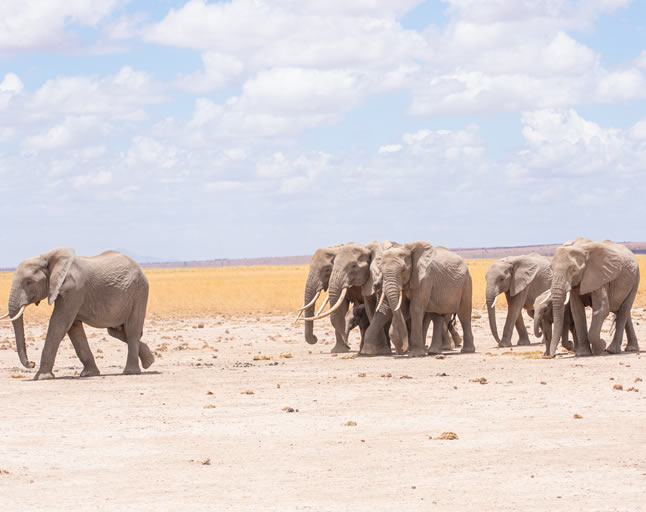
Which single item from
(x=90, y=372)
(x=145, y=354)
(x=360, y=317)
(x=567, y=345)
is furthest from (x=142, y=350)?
(x=567, y=345)

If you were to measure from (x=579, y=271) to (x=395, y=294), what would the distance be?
12.1 feet

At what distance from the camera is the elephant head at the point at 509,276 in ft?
86.5

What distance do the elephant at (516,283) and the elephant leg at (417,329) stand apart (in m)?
3.33

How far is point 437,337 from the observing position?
24.6m

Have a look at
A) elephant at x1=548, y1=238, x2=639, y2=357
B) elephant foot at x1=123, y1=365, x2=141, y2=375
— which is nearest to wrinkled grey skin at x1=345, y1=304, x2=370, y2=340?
elephant at x1=548, y1=238, x2=639, y2=357

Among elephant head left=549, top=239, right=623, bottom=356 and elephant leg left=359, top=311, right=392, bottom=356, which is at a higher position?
elephant head left=549, top=239, right=623, bottom=356

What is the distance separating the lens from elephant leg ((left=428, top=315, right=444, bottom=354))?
24.1m

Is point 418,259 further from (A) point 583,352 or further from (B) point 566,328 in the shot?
(A) point 583,352

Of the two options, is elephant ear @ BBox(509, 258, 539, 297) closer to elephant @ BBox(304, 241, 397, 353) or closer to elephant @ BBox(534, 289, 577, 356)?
elephant @ BBox(534, 289, 577, 356)

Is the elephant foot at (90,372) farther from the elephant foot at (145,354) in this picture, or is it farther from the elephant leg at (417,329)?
the elephant leg at (417,329)

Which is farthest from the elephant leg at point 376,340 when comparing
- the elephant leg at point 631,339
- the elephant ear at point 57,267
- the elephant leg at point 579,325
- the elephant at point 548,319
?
the elephant ear at point 57,267

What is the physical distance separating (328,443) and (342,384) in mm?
5732

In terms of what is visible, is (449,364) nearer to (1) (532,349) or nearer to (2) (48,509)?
(1) (532,349)

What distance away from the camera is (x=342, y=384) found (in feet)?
58.7
